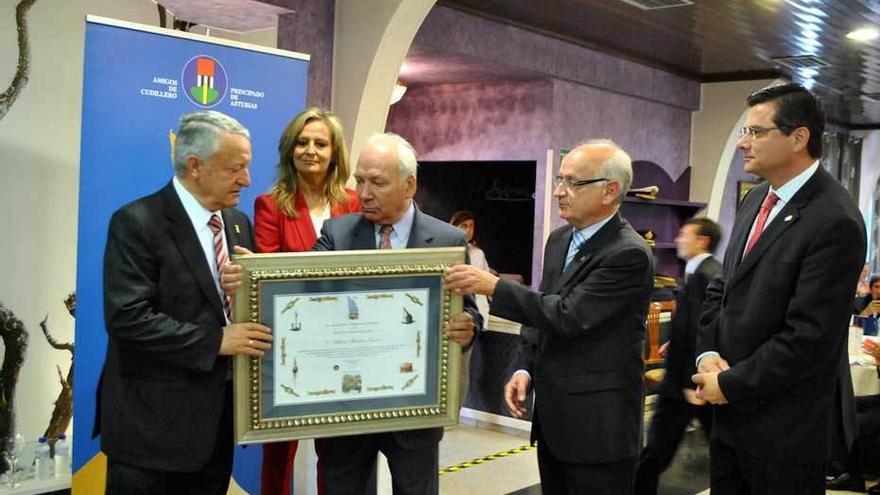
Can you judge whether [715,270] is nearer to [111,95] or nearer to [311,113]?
[311,113]

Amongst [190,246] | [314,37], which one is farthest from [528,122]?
[190,246]

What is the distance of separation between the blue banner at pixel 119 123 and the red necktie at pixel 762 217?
199cm

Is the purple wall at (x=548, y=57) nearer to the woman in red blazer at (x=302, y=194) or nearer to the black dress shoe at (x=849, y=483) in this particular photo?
the woman in red blazer at (x=302, y=194)

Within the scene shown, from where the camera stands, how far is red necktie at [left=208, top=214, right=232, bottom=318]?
224 centimetres

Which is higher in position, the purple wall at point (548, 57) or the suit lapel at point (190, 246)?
the purple wall at point (548, 57)

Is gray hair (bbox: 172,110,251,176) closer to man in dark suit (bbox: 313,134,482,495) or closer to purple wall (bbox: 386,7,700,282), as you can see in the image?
man in dark suit (bbox: 313,134,482,495)

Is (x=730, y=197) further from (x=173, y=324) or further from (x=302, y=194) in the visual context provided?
(x=173, y=324)

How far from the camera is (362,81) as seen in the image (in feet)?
13.0

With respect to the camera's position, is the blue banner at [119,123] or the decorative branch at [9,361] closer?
the blue banner at [119,123]

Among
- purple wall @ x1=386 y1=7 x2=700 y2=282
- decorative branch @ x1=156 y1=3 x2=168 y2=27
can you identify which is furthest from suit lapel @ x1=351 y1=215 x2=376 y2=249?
purple wall @ x1=386 y1=7 x2=700 y2=282

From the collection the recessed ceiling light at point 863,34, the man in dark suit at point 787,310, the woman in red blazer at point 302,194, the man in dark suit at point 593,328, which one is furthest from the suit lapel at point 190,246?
the recessed ceiling light at point 863,34

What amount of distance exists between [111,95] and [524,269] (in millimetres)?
4697

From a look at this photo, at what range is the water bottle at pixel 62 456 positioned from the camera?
Result: 3307 mm

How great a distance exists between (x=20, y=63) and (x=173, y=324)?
188cm
